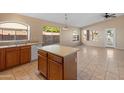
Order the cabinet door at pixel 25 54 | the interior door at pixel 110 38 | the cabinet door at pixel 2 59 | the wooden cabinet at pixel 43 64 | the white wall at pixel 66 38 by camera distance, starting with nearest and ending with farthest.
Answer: the wooden cabinet at pixel 43 64, the cabinet door at pixel 2 59, the cabinet door at pixel 25 54, the white wall at pixel 66 38, the interior door at pixel 110 38

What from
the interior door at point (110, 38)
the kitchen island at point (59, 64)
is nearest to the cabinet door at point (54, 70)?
the kitchen island at point (59, 64)

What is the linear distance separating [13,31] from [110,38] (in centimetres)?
862

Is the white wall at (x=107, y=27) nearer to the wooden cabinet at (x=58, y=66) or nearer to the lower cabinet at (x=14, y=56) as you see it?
the lower cabinet at (x=14, y=56)

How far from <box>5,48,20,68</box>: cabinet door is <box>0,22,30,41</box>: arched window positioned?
970mm

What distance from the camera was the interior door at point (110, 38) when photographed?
10.1 metres

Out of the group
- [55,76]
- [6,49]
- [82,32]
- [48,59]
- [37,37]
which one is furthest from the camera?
[82,32]

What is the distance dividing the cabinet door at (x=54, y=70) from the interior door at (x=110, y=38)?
29.1 ft

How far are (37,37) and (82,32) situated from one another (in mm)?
7362

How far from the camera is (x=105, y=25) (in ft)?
34.6

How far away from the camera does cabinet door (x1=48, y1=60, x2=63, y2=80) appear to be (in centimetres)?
242

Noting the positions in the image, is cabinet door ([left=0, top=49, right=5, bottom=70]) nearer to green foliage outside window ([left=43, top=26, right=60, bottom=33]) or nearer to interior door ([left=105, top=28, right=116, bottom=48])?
green foliage outside window ([left=43, top=26, right=60, bottom=33])

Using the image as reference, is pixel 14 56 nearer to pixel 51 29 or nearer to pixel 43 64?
pixel 43 64
